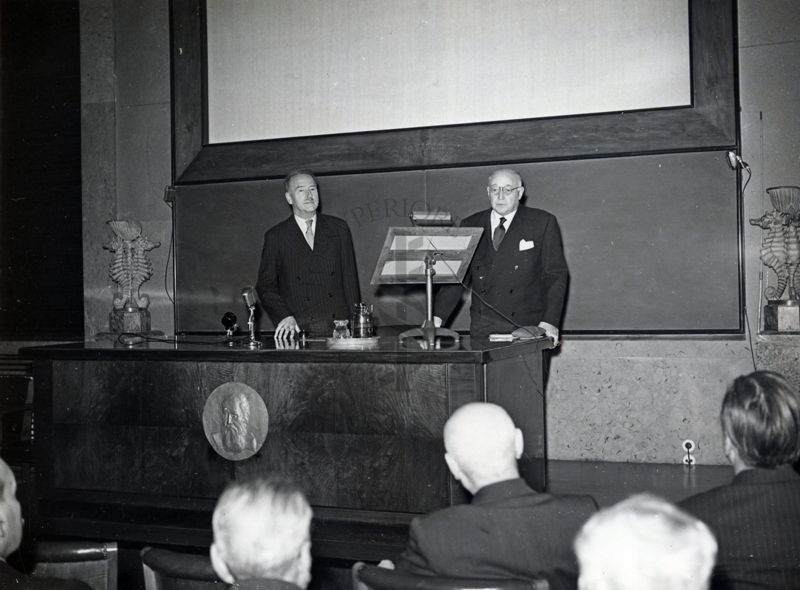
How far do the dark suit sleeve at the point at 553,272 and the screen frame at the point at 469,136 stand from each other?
115cm

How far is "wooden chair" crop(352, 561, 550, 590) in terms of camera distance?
145 cm

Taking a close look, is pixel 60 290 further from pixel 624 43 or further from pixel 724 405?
pixel 724 405

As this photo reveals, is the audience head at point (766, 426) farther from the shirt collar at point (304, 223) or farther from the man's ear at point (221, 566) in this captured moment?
the shirt collar at point (304, 223)

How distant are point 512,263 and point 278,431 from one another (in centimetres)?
162

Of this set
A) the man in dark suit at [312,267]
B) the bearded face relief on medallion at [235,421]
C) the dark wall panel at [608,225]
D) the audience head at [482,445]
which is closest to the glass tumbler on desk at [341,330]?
the bearded face relief on medallion at [235,421]

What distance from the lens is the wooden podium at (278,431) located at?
317 cm

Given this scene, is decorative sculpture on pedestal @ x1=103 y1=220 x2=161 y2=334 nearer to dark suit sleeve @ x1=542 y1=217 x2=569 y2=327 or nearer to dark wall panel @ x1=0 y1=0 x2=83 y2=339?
dark wall panel @ x1=0 y1=0 x2=83 y2=339

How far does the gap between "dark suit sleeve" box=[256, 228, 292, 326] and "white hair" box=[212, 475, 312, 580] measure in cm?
301

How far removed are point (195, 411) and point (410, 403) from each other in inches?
39.6

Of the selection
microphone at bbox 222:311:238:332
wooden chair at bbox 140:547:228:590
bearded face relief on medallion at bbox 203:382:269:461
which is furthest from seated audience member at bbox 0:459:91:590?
microphone at bbox 222:311:238:332

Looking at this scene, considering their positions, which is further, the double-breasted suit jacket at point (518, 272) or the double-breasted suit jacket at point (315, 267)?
the double-breasted suit jacket at point (315, 267)

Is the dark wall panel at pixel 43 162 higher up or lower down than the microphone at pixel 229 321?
higher up

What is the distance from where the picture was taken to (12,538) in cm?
163

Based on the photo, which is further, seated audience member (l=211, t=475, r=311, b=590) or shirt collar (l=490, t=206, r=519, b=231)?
shirt collar (l=490, t=206, r=519, b=231)
